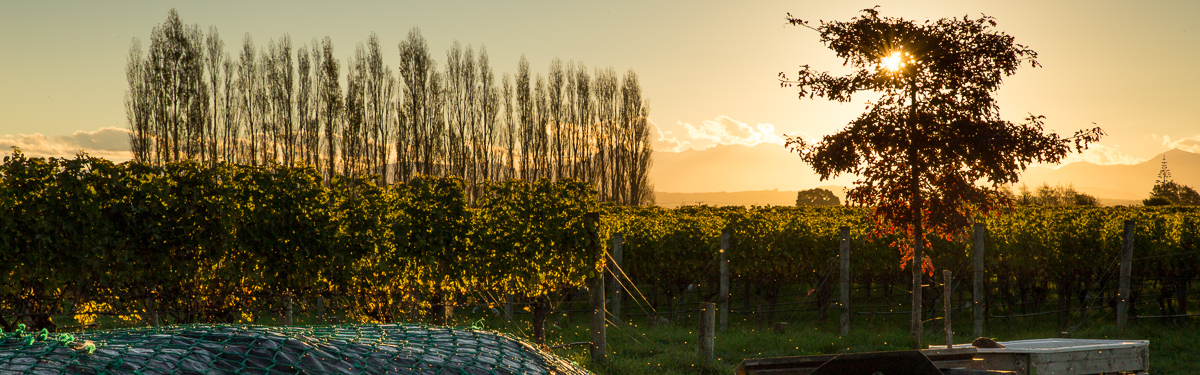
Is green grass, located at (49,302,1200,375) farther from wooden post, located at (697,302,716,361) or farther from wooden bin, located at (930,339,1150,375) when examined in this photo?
wooden bin, located at (930,339,1150,375)

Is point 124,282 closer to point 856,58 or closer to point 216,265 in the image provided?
point 216,265

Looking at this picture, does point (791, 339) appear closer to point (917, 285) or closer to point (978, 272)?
point (917, 285)

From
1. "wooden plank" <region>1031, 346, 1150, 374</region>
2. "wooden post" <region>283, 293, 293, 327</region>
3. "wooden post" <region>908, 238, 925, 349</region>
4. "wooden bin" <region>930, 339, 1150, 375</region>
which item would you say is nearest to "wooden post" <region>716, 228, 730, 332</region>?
"wooden post" <region>908, 238, 925, 349</region>

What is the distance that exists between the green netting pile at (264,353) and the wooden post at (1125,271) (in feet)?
48.7

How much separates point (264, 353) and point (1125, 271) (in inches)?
639

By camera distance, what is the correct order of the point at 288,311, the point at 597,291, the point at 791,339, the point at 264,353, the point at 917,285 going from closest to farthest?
the point at 264,353 → the point at 288,311 → the point at 597,291 → the point at 917,285 → the point at 791,339

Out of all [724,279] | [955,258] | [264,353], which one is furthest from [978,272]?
[264,353]

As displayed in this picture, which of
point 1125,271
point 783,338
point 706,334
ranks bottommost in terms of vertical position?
point 783,338

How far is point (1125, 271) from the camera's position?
14.2m

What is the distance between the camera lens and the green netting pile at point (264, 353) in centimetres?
251

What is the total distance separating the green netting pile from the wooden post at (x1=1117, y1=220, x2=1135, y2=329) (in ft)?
48.7

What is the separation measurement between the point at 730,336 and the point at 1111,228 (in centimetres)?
1062

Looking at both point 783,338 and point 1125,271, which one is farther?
point 1125,271

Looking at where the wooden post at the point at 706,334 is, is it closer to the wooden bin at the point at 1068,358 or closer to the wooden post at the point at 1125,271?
the wooden bin at the point at 1068,358
